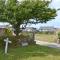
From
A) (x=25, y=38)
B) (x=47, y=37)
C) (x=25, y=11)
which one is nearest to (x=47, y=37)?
(x=47, y=37)

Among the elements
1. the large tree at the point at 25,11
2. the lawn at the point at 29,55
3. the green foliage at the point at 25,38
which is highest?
the large tree at the point at 25,11

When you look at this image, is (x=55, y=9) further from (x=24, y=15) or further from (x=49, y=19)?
(x=24, y=15)

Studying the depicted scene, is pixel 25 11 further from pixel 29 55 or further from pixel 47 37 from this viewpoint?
pixel 47 37

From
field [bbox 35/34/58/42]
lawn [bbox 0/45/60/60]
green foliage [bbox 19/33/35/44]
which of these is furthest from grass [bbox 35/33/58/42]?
lawn [bbox 0/45/60/60]

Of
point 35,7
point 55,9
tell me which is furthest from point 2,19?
point 55,9

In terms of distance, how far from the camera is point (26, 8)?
23.9 m

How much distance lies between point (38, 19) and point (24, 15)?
8.22ft

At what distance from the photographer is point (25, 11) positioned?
2355 centimetres

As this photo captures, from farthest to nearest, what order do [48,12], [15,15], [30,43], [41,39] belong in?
[41,39]
[30,43]
[48,12]
[15,15]

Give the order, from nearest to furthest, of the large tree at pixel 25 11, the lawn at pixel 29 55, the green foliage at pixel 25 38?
the lawn at pixel 29 55, the large tree at pixel 25 11, the green foliage at pixel 25 38

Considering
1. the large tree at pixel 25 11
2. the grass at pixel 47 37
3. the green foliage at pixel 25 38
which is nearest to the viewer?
the large tree at pixel 25 11

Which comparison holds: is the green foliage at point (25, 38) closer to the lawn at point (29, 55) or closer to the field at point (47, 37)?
the lawn at point (29, 55)

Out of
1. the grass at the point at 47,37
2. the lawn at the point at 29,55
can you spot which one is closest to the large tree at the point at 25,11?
the lawn at the point at 29,55

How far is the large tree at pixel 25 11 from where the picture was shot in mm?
23953
